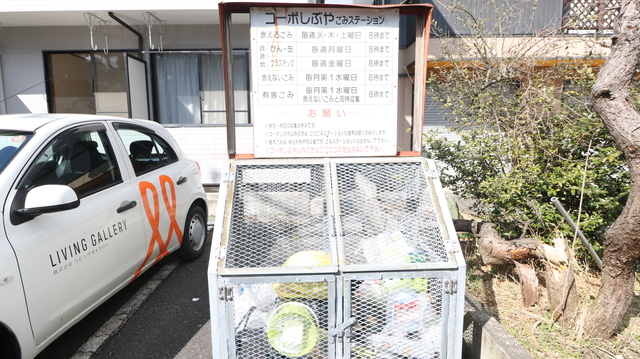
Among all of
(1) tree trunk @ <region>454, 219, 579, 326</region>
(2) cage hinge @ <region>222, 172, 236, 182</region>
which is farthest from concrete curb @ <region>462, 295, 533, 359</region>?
(2) cage hinge @ <region>222, 172, 236, 182</region>

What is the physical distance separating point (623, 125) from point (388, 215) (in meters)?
1.47

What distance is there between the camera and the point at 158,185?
12.6 feet

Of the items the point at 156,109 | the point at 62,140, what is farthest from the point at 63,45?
the point at 62,140

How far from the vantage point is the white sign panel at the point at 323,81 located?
2836 mm

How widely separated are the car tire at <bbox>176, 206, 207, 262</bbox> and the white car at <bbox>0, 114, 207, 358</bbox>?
0.70ft

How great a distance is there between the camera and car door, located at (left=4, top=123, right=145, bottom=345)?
7.86ft

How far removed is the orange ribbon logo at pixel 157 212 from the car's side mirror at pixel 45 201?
42.3 inches

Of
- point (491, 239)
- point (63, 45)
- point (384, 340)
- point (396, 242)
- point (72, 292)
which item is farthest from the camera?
point (63, 45)

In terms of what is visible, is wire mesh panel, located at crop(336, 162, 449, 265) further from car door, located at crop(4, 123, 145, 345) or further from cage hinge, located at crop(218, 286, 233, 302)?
car door, located at crop(4, 123, 145, 345)

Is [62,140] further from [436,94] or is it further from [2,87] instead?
[2,87]

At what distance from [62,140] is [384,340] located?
8.31 feet

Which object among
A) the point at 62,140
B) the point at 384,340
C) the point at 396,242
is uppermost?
the point at 62,140

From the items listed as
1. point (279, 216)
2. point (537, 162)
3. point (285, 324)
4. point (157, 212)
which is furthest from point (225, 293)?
point (537, 162)

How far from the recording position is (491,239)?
3.60 m
